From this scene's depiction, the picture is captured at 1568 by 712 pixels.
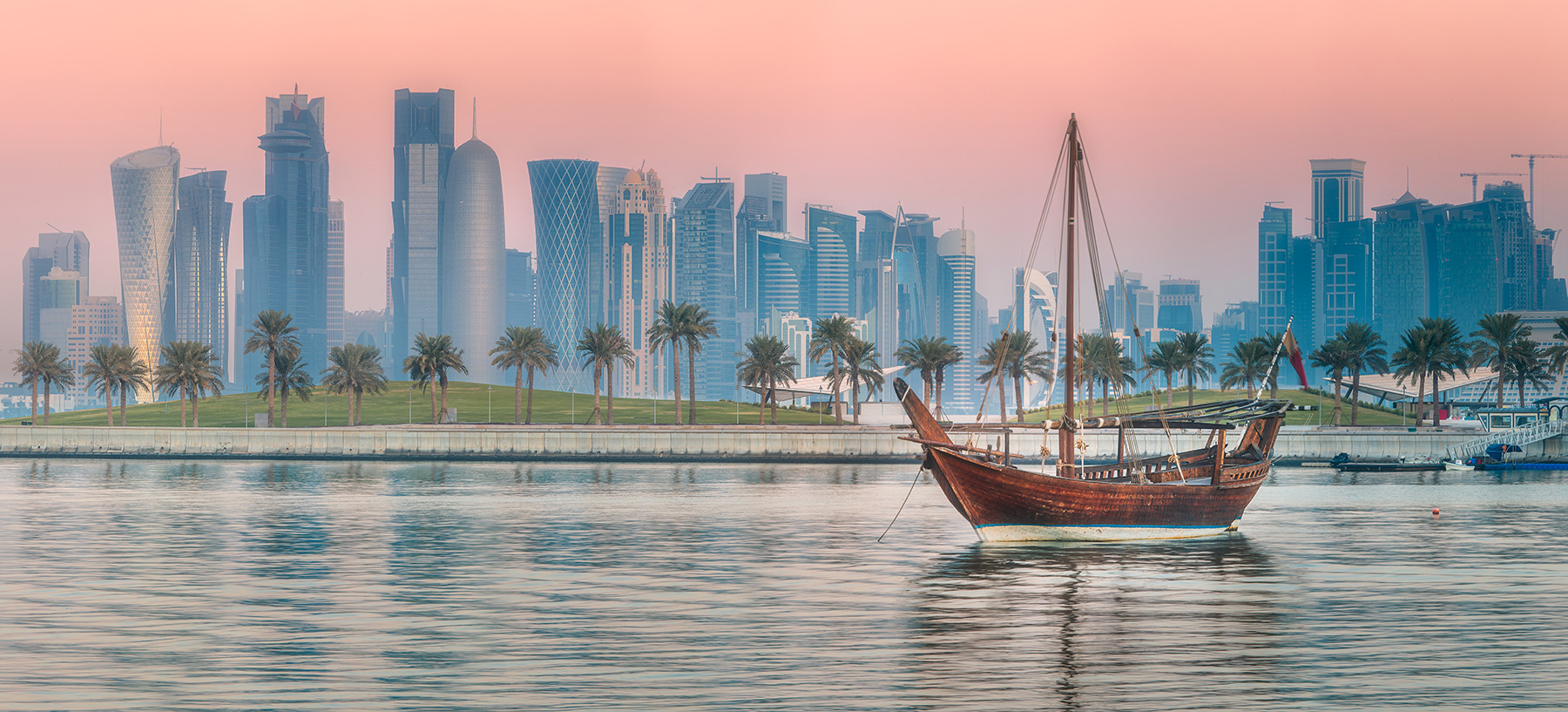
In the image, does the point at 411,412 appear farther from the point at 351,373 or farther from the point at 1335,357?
the point at 1335,357

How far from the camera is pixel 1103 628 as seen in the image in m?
35.5

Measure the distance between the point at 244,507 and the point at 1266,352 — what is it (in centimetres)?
12380

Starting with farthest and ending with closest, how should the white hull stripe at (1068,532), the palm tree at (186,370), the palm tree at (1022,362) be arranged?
the palm tree at (1022,362), the palm tree at (186,370), the white hull stripe at (1068,532)

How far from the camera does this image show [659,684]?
27906 mm

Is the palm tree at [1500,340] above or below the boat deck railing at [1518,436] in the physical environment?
above

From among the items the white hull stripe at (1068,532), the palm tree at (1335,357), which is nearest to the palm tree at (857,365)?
the palm tree at (1335,357)

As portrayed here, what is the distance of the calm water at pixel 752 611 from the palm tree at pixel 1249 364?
86.4 m

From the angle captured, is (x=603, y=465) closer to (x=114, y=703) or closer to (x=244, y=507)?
(x=244, y=507)

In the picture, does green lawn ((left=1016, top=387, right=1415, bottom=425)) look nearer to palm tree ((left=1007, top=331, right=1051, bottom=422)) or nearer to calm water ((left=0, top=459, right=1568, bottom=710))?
palm tree ((left=1007, top=331, right=1051, bottom=422))

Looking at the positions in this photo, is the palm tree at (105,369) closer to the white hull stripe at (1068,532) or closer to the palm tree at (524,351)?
the palm tree at (524,351)

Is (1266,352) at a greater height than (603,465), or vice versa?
(1266,352)

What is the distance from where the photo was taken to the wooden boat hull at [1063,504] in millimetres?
55344

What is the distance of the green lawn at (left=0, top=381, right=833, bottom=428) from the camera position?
570 ft

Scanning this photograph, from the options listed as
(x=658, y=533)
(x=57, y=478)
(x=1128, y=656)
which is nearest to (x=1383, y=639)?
(x=1128, y=656)
